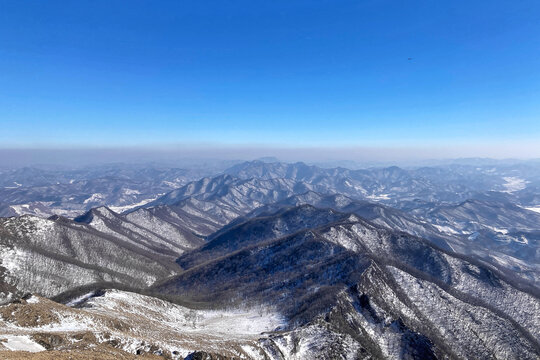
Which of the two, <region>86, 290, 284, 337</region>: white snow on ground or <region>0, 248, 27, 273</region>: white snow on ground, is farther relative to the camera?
<region>0, 248, 27, 273</region>: white snow on ground

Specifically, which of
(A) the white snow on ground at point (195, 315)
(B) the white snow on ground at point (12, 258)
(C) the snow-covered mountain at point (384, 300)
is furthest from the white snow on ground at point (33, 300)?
(B) the white snow on ground at point (12, 258)

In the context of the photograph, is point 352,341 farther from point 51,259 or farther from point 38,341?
point 51,259

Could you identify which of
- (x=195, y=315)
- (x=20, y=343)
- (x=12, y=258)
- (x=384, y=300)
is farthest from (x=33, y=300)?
(x=384, y=300)

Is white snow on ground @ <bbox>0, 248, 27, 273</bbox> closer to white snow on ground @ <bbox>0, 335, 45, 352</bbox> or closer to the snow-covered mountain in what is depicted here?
the snow-covered mountain

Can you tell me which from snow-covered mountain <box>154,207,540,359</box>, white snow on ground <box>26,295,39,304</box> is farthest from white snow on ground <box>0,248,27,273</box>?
white snow on ground <box>26,295,39,304</box>

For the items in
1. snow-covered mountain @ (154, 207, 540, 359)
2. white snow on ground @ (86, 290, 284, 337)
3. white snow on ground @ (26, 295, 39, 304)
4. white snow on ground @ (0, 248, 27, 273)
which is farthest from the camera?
white snow on ground @ (0, 248, 27, 273)

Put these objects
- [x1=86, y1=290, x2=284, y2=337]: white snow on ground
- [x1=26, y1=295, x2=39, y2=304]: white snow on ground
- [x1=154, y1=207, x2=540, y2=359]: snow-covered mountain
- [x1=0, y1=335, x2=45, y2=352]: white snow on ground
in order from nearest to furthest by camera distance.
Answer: [x1=0, y1=335, x2=45, y2=352]: white snow on ground, [x1=26, y1=295, x2=39, y2=304]: white snow on ground, [x1=154, y1=207, x2=540, y2=359]: snow-covered mountain, [x1=86, y1=290, x2=284, y2=337]: white snow on ground

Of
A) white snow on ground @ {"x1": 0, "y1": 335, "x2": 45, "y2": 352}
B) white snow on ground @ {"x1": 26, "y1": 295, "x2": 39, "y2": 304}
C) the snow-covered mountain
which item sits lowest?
the snow-covered mountain

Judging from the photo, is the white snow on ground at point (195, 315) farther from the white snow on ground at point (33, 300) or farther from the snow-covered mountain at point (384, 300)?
the white snow on ground at point (33, 300)
